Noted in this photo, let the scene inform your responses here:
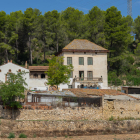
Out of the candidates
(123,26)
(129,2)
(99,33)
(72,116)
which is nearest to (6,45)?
(99,33)

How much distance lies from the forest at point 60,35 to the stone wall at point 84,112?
65.5 feet

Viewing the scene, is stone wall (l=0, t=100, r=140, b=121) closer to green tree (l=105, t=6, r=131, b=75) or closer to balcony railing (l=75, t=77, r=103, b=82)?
balcony railing (l=75, t=77, r=103, b=82)


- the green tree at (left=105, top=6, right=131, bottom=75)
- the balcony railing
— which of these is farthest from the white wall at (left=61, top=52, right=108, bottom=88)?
the green tree at (left=105, top=6, right=131, bottom=75)

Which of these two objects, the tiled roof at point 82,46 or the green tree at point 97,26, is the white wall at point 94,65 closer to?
the tiled roof at point 82,46

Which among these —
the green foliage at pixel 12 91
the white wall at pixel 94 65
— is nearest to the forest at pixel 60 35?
the white wall at pixel 94 65

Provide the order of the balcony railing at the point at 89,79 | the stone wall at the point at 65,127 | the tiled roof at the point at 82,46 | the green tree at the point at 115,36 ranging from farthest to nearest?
the green tree at the point at 115,36 → the tiled roof at the point at 82,46 → the balcony railing at the point at 89,79 → the stone wall at the point at 65,127

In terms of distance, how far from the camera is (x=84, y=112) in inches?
996

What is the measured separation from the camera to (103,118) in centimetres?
2561

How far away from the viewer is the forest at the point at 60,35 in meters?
49.0

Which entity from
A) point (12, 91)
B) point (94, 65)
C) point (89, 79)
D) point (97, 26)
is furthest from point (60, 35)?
point (12, 91)

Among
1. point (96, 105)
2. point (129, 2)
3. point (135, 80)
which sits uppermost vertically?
point (129, 2)

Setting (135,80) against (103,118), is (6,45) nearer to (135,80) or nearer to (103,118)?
(135,80)

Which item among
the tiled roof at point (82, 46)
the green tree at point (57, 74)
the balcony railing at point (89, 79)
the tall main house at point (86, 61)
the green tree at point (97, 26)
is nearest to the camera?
the green tree at point (57, 74)

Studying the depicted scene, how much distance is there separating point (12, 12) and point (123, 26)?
92.7 ft
